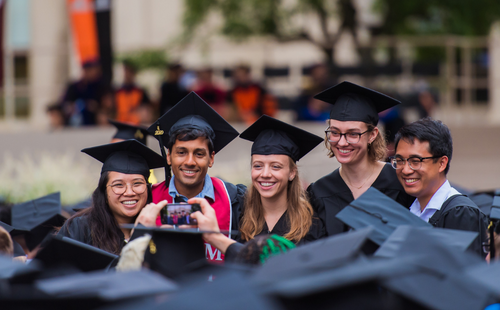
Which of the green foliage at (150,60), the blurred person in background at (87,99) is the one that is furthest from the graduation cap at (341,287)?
the green foliage at (150,60)

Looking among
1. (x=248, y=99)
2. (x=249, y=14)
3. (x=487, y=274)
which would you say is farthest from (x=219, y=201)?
(x=249, y=14)

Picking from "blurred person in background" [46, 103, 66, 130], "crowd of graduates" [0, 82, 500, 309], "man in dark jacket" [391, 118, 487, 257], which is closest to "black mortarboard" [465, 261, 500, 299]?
"crowd of graduates" [0, 82, 500, 309]

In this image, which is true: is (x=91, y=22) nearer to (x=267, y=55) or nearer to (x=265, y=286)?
(x=267, y=55)

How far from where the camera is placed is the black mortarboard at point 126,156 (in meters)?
3.80

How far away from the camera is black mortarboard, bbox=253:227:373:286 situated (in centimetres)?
221

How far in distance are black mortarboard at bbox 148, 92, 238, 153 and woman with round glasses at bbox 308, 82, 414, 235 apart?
72 centimetres

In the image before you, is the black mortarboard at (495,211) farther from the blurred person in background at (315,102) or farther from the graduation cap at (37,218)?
the blurred person in background at (315,102)

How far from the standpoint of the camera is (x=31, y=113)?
13.2 m

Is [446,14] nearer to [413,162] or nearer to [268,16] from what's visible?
[268,16]

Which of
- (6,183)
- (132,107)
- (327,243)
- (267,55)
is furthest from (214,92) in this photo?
(327,243)

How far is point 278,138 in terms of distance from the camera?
12.1ft

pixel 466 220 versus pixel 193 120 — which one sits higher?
pixel 193 120

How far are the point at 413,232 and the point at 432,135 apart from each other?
3.58ft

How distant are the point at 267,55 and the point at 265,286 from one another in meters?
13.2
